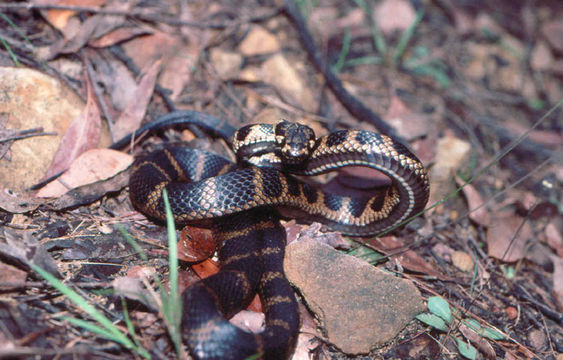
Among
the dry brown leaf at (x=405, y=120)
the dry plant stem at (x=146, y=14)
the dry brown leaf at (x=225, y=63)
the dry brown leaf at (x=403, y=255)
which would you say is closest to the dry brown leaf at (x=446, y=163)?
the dry brown leaf at (x=405, y=120)

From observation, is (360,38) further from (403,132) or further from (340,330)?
(340,330)

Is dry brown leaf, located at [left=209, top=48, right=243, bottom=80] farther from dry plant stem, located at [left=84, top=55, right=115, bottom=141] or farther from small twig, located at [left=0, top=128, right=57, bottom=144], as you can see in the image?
small twig, located at [left=0, top=128, right=57, bottom=144]

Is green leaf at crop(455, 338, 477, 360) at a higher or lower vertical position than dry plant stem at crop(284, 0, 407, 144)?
lower

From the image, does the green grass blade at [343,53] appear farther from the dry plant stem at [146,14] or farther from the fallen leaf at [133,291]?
the fallen leaf at [133,291]

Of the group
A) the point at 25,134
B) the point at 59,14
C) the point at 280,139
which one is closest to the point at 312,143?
the point at 280,139

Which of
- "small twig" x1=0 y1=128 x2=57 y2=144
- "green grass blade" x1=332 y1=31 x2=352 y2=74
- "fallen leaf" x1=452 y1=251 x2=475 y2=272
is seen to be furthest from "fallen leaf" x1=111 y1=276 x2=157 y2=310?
"green grass blade" x1=332 y1=31 x2=352 y2=74

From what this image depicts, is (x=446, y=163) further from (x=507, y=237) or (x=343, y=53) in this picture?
(x=343, y=53)

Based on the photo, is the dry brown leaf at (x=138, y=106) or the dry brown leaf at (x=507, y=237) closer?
the dry brown leaf at (x=507, y=237)
